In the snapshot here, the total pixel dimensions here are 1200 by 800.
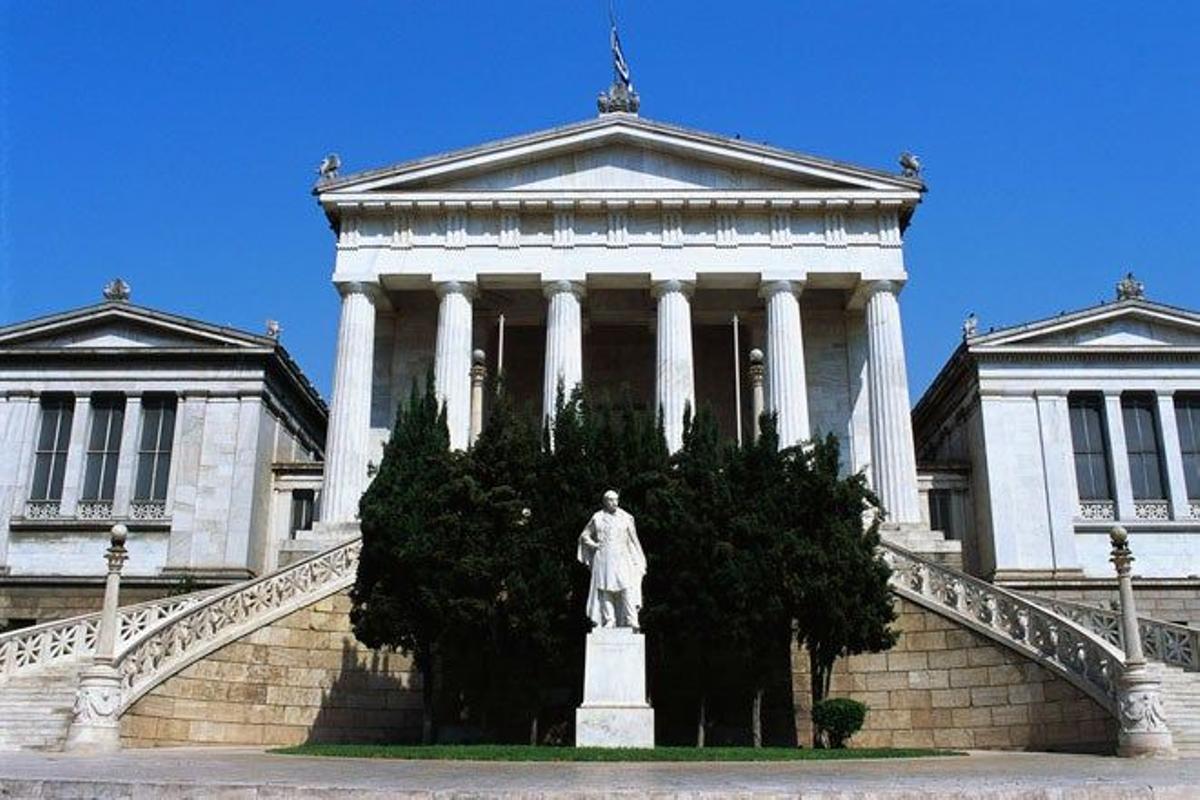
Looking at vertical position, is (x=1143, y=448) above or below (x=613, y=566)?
above

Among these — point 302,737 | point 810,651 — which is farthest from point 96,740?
point 810,651

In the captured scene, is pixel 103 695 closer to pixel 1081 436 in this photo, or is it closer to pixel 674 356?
pixel 674 356

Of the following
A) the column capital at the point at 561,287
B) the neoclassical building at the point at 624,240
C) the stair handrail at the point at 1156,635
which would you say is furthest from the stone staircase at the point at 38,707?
the column capital at the point at 561,287

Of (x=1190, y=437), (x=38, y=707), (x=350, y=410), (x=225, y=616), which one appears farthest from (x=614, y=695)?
(x=1190, y=437)

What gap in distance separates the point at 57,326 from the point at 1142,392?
3735 centimetres

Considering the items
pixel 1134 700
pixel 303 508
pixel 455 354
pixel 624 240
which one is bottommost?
pixel 1134 700

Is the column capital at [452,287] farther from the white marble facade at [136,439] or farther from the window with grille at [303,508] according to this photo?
the window with grille at [303,508]

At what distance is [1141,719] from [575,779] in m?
12.6

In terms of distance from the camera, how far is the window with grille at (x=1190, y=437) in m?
39.3

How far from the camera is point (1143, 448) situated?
40062 millimetres

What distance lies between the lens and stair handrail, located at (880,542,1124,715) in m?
22.1

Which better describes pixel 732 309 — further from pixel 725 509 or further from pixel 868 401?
pixel 725 509

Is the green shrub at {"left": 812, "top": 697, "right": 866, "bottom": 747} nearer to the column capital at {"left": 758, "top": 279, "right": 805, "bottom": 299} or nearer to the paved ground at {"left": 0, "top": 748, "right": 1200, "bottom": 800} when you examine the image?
the paved ground at {"left": 0, "top": 748, "right": 1200, "bottom": 800}

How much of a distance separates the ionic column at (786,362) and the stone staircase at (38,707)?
21.5 meters
